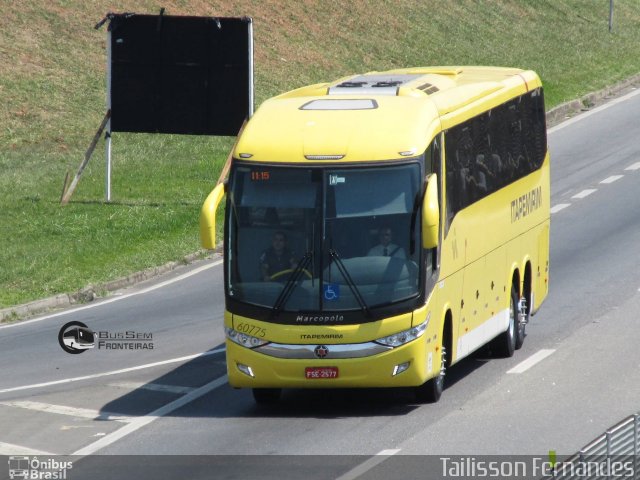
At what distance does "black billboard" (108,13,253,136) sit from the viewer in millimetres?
28141

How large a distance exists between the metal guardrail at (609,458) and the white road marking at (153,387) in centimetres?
718

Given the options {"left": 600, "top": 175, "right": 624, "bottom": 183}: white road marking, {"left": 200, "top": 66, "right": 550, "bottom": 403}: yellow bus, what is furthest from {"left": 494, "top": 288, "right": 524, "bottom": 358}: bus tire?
{"left": 600, "top": 175, "right": 624, "bottom": 183}: white road marking

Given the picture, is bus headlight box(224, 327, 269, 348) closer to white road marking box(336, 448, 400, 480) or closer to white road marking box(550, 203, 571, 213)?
white road marking box(336, 448, 400, 480)

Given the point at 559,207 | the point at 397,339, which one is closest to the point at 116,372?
the point at 397,339

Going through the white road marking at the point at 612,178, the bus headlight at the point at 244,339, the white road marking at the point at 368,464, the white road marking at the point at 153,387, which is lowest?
the white road marking at the point at 612,178

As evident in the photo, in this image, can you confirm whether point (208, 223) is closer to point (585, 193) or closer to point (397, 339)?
point (397, 339)

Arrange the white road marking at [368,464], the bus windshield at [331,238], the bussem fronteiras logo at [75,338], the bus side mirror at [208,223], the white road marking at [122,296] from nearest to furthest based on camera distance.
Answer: the white road marking at [368,464] → the bus windshield at [331,238] → the bus side mirror at [208,223] → the bussem fronteiras logo at [75,338] → the white road marking at [122,296]

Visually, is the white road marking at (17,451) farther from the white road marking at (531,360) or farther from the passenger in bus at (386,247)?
the white road marking at (531,360)

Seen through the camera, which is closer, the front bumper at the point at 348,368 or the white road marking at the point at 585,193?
the front bumper at the point at 348,368

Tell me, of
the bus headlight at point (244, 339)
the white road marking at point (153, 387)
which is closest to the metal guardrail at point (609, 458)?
the bus headlight at point (244, 339)

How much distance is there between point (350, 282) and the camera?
14484 millimetres

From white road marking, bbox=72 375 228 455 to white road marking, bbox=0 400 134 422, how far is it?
233mm

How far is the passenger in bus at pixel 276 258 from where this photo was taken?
1457cm

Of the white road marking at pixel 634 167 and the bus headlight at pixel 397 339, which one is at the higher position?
the bus headlight at pixel 397 339
